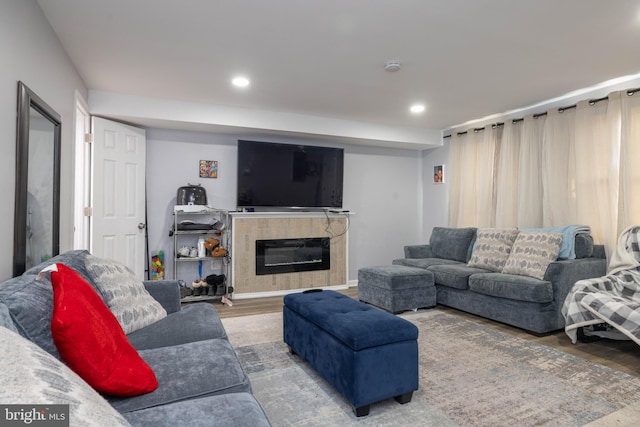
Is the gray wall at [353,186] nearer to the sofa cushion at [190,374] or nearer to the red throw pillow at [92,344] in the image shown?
the sofa cushion at [190,374]

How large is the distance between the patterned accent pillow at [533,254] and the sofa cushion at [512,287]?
9 centimetres

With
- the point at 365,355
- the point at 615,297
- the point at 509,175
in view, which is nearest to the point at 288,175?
the point at 509,175

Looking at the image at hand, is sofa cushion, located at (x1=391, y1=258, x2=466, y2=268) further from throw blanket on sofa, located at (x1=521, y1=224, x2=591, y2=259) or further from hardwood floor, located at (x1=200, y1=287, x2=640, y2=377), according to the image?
throw blanket on sofa, located at (x1=521, y1=224, x2=591, y2=259)

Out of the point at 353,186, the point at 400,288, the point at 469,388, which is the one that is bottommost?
the point at 469,388

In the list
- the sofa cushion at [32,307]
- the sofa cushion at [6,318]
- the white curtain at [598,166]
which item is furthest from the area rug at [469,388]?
the white curtain at [598,166]

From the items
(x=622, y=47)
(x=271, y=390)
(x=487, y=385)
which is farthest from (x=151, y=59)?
Result: (x=622, y=47)

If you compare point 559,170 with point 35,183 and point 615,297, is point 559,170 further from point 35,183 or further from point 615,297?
point 35,183

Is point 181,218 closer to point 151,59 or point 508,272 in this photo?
point 151,59

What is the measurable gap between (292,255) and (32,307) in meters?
3.98

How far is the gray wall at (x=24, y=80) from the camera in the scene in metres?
1.79

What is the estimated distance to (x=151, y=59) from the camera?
10.2 ft

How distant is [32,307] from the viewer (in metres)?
1.23

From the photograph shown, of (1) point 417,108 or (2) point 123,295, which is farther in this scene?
(1) point 417,108

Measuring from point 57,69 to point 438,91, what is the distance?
3.43 m
